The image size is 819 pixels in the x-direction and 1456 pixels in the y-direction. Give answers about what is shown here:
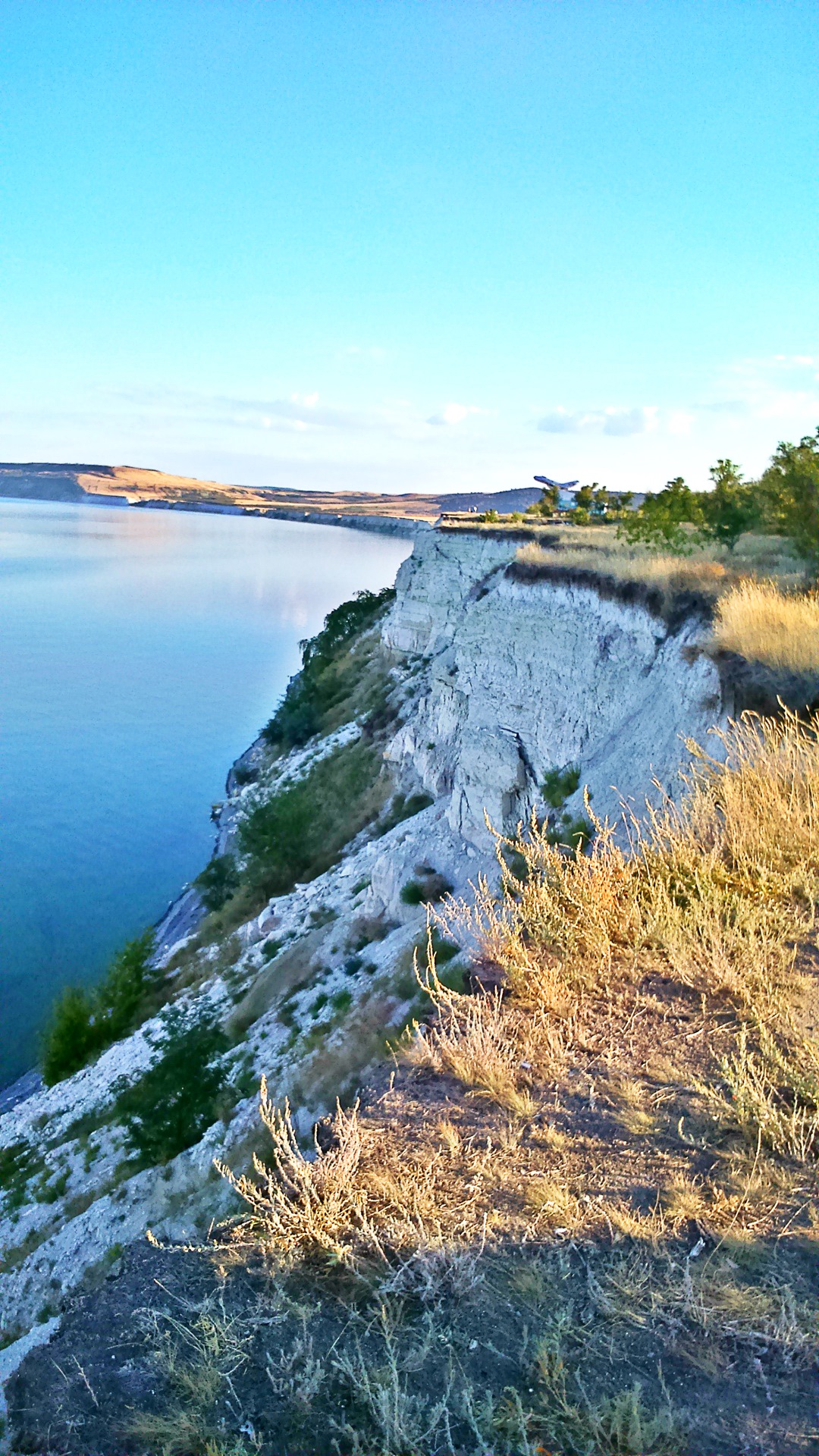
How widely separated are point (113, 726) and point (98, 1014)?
79.1 ft

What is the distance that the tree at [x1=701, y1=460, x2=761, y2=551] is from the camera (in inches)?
711

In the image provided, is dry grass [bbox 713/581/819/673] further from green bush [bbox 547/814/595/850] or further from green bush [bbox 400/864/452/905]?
green bush [bbox 400/864/452/905]

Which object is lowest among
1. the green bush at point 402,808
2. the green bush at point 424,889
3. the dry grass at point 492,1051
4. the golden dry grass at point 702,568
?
the green bush at point 402,808

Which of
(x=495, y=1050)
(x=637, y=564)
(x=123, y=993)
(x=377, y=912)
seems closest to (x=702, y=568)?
(x=637, y=564)

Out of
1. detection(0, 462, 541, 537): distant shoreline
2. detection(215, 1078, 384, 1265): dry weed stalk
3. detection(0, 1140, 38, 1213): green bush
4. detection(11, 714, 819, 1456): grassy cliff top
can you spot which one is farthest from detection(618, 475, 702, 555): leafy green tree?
detection(0, 462, 541, 537): distant shoreline

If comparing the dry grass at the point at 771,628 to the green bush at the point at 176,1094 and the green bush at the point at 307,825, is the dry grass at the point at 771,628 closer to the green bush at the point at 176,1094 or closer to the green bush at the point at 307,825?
the green bush at the point at 176,1094

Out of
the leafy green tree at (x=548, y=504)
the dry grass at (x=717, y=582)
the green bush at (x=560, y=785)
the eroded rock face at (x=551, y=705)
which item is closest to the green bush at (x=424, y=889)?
the eroded rock face at (x=551, y=705)

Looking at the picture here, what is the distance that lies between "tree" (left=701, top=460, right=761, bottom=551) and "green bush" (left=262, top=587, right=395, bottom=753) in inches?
711

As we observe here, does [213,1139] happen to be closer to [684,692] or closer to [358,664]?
[684,692]

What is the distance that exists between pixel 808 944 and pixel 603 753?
6007mm

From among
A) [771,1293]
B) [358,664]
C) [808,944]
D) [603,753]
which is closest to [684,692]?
[603,753]

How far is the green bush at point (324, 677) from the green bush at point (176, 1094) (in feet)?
62.6

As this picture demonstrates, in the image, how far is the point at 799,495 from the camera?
44.7 feet

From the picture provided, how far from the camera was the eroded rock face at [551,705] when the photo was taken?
930 cm
